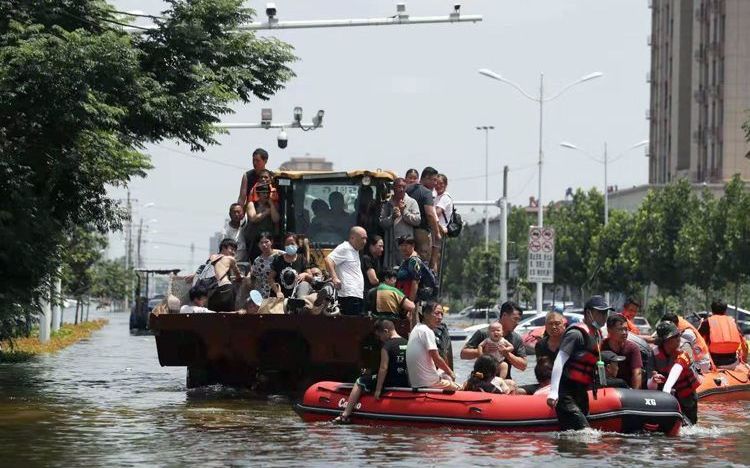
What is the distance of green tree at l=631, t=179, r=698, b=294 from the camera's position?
77312 millimetres

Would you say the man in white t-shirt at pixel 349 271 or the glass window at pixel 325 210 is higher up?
the glass window at pixel 325 210

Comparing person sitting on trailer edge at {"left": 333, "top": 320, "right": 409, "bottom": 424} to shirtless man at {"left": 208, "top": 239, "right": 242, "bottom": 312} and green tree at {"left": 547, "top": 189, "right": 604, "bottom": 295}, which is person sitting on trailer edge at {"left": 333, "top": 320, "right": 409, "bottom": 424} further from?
green tree at {"left": 547, "top": 189, "right": 604, "bottom": 295}

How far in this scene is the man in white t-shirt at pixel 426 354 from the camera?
19.7 metres

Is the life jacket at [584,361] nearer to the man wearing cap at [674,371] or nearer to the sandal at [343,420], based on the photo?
the man wearing cap at [674,371]

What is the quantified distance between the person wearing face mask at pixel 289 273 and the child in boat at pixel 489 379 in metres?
4.23

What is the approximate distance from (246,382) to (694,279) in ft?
162

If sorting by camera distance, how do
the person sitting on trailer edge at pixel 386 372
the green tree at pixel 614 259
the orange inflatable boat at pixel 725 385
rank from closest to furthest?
the person sitting on trailer edge at pixel 386 372, the orange inflatable boat at pixel 725 385, the green tree at pixel 614 259

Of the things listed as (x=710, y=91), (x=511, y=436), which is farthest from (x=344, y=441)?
(x=710, y=91)

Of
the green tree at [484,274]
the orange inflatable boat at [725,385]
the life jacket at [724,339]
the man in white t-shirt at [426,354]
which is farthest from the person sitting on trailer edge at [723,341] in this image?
the green tree at [484,274]

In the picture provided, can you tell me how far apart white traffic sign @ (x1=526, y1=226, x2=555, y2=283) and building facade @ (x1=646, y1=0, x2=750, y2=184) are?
47489 mm

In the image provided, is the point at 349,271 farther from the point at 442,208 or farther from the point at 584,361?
the point at 584,361

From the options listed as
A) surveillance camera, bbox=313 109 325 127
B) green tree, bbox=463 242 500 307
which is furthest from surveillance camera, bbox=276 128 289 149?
green tree, bbox=463 242 500 307

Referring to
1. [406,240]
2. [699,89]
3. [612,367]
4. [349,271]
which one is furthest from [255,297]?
[699,89]

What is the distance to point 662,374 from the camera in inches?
823
